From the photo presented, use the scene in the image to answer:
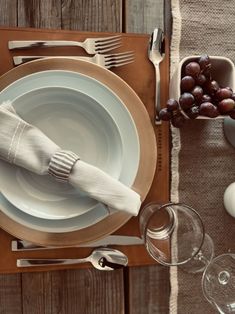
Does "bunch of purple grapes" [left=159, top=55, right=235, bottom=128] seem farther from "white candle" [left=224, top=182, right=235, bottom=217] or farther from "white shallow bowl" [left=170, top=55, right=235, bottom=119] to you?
"white candle" [left=224, top=182, right=235, bottom=217]

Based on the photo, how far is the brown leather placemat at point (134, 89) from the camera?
32.6 inches

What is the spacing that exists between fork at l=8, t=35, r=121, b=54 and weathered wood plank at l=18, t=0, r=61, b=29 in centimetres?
5

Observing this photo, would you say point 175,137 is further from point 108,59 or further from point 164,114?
point 108,59

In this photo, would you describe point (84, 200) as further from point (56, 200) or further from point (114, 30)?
point (114, 30)

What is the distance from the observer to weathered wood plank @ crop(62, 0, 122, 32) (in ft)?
2.85

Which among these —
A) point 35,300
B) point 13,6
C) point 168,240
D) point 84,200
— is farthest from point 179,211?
point 13,6

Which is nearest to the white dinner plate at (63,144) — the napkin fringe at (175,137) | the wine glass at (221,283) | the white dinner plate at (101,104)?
the white dinner plate at (101,104)

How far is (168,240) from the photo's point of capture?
878 mm

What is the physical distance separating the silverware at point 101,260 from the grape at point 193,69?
29cm

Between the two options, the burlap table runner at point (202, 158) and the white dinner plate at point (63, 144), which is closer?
the white dinner plate at point (63, 144)

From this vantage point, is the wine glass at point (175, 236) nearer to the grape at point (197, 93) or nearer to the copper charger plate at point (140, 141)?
the copper charger plate at point (140, 141)

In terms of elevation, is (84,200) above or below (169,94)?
below

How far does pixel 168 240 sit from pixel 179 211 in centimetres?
5

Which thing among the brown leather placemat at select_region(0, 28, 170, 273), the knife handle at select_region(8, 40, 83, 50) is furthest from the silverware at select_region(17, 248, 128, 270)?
the knife handle at select_region(8, 40, 83, 50)
